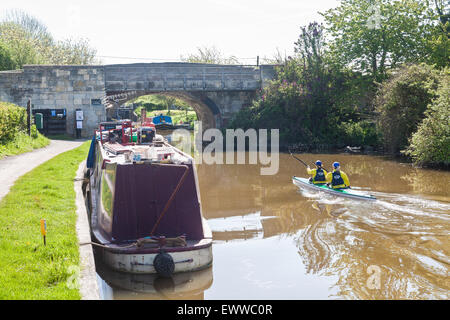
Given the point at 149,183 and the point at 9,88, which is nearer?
the point at 149,183

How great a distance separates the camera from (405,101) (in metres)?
26.4

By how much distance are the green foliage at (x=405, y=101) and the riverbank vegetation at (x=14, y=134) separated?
18.1 meters

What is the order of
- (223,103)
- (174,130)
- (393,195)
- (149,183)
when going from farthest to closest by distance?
(174,130), (223,103), (393,195), (149,183)

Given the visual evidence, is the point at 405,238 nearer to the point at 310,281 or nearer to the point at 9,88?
the point at 310,281

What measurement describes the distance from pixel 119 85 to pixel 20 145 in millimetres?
13900

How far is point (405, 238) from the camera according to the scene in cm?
1155

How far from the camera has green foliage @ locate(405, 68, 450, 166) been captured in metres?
22.4

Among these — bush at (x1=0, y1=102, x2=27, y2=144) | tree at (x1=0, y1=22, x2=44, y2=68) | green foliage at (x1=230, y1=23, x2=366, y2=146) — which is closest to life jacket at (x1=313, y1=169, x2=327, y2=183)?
bush at (x1=0, y1=102, x2=27, y2=144)

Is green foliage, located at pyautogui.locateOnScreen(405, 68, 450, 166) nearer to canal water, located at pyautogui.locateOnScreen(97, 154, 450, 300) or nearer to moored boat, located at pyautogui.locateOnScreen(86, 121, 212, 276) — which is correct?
canal water, located at pyautogui.locateOnScreen(97, 154, 450, 300)

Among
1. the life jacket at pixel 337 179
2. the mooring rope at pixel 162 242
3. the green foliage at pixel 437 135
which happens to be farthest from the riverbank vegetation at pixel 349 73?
the mooring rope at pixel 162 242

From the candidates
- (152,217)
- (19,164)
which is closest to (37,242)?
(152,217)

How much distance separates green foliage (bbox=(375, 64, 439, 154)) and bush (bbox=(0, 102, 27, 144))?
18.5m
